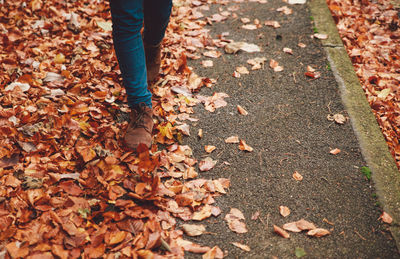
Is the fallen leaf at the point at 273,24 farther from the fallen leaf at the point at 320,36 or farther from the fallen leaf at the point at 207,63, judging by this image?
the fallen leaf at the point at 207,63

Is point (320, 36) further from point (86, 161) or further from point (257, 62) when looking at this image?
point (86, 161)

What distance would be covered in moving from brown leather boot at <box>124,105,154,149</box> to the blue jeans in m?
0.06

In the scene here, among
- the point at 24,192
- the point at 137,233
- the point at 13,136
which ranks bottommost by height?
the point at 137,233

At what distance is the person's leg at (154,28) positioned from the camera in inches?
78.2

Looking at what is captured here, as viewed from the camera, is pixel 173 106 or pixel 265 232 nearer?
pixel 265 232

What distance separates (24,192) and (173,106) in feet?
4.02

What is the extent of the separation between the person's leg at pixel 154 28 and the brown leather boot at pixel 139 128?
23.2 inches

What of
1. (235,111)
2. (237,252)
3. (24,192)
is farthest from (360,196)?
(24,192)

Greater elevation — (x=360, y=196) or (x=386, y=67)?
(x=386, y=67)

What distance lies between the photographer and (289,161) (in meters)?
2.00

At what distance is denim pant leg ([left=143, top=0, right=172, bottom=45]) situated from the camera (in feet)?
6.48

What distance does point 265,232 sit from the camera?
5.35 feet

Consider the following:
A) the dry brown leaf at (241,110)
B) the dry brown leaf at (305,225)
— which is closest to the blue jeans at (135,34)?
the dry brown leaf at (241,110)

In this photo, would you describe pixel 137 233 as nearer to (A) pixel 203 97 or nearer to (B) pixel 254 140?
(B) pixel 254 140
